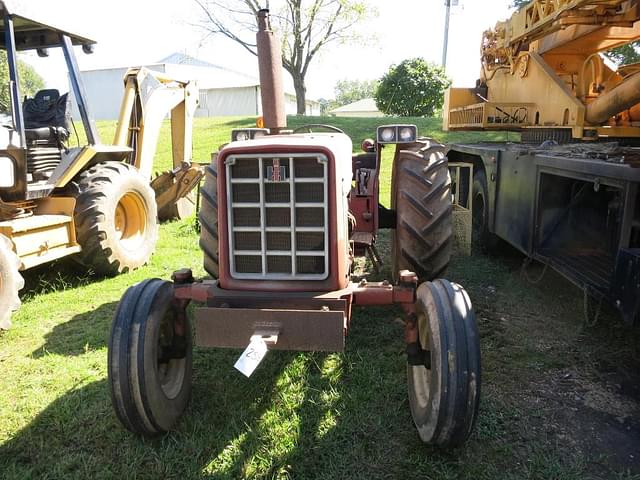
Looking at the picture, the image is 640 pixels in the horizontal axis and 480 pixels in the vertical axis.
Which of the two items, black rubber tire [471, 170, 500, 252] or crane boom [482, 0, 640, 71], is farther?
black rubber tire [471, 170, 500, 252]

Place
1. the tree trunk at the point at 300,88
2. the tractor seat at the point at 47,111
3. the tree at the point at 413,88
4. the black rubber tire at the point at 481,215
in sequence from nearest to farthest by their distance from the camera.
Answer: the tractor seat at the point at 47,111 < the black rubber tire at the point at 481,215 < the tree at the point at 413,88 < the tree trunk at the point at 300,88

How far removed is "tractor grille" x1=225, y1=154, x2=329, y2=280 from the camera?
2.79 m

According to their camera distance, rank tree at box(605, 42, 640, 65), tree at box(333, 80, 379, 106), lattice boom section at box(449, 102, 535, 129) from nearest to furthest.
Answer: lattice boom section at box(449, 102, 535, 129)
tree at box(605, 42, 640, 65)
tree at box(333, 80, 379, 106)

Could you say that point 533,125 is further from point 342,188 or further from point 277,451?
point 277,451

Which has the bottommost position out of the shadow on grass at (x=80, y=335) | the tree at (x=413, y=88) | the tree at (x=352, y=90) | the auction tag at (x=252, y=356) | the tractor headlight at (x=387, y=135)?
the shadow on grass at (x=80, y=335)

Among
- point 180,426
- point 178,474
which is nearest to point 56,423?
point 180,426

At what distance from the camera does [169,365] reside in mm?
3123

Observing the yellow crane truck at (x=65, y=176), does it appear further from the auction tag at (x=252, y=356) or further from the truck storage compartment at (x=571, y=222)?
the truck storage compartment at (x=571, y=222)

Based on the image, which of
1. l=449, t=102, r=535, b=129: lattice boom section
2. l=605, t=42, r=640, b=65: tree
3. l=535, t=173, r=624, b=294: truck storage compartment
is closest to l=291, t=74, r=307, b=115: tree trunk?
l=605, t=42, r=640, b=65: tree

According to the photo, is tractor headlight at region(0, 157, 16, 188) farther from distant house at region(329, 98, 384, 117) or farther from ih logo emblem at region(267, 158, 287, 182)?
distant house at region(329, 98, 384, 117)

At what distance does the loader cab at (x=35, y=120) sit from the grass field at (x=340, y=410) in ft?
4.05

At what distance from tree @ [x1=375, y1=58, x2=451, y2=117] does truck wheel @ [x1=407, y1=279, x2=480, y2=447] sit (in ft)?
72.9

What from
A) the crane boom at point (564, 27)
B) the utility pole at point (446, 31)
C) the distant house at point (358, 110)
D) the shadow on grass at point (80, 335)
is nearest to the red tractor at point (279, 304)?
the shadow on grass at point (80, 335)

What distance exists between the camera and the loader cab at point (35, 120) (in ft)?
15.6
